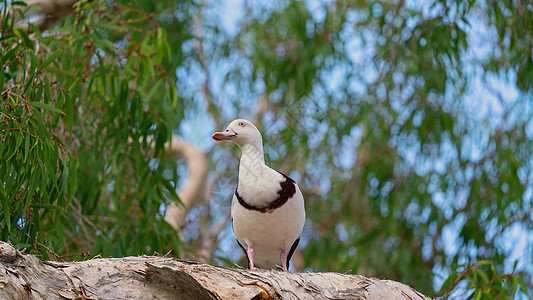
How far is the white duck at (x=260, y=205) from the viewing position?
13.3 feet

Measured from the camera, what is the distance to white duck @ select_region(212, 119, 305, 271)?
404 cm

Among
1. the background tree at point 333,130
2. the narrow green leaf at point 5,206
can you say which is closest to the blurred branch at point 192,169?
the background tree at point 333,130

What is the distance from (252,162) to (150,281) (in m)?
1.33

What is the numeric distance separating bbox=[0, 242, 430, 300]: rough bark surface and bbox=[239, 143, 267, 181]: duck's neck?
0.92 meters

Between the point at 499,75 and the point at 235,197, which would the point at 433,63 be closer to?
the point at 499,75

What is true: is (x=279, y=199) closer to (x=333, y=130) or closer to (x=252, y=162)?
(x=252, y=162)

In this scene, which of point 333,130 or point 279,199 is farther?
point 333,130

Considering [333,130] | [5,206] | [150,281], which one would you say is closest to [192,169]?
[333,130]

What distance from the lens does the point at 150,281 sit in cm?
298

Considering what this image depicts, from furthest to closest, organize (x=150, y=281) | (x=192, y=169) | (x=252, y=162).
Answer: (x=192, y=169)
(x=252, y=162)
(x=150, y=281)

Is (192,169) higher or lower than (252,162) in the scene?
higher

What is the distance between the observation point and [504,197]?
7.39m

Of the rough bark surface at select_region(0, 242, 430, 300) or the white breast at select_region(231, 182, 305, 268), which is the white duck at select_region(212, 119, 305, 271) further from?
the rough bark surface at select_region(0, 242, 430, 300)

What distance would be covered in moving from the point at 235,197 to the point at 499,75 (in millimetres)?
4779
